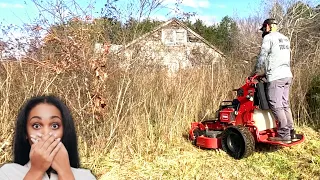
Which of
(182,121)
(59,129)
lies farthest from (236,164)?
(59,129)

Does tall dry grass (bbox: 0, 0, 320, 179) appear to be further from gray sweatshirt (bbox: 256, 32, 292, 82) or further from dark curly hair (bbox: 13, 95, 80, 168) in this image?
dark curly hair (bbox: 13, 95, 80, 168)

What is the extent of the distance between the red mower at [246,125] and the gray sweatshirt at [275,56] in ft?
0.72

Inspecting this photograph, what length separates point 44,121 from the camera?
4.08 ft

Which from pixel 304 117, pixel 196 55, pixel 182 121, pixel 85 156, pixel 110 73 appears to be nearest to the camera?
pixel 85 156

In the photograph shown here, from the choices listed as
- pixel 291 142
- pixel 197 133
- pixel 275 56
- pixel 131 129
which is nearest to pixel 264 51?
pixel 275 56

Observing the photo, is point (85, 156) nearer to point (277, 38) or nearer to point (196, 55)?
point (277, 38)

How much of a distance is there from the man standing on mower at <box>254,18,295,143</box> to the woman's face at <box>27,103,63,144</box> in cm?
450

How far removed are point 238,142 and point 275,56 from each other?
4.43 feet

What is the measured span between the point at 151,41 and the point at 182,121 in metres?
1.44

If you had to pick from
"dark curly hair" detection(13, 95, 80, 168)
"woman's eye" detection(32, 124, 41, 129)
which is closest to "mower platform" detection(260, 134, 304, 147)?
"dark curly hair" detection(13, 95, 80, 168)

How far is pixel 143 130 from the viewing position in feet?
18.1

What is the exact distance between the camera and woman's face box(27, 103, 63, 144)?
1.23 metres

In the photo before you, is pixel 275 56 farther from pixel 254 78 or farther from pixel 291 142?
pixel 291 142

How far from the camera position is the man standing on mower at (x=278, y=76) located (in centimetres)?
533
